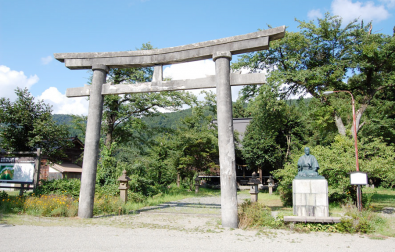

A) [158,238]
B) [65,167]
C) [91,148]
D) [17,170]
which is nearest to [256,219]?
[158,238]

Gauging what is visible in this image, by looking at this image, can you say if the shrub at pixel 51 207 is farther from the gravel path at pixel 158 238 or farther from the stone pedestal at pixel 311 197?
the stone pedestal at pixel 311 197

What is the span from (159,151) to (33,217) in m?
14.1

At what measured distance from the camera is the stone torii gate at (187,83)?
7.56 meters

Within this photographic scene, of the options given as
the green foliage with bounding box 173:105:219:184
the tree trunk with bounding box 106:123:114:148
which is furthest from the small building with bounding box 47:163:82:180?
the green foliage with bounding box 173:105:219:184

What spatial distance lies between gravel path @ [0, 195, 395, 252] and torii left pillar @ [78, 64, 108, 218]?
72 cm

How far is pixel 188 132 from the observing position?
2214cm

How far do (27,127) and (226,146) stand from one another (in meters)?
10.7

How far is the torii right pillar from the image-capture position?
24.5 ft

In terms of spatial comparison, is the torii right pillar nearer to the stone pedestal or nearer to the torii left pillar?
the stone pedestal

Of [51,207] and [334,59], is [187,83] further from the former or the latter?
[334,59]

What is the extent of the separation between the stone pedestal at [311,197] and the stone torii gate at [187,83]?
7.01 feet

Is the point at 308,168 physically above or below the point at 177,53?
below

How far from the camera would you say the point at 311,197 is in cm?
809

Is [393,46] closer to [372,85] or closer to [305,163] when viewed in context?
[372,85]
